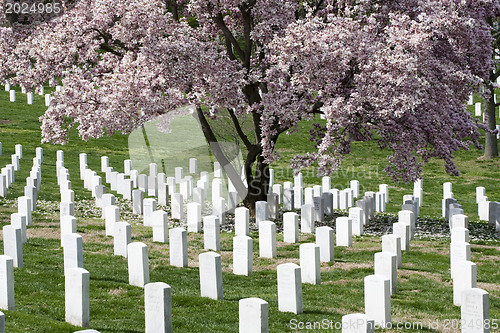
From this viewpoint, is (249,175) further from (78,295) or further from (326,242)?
(78,295)

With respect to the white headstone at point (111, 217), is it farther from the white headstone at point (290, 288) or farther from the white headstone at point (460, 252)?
the white headstone at point (460, 252)

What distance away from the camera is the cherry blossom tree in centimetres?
1619

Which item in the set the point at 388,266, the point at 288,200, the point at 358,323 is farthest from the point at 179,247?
the point at 288,200

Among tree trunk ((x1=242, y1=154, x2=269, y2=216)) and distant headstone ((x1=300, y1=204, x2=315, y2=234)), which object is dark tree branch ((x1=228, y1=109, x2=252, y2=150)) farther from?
distant headstone ((x1=300, y1=204, x2=315, y2=234))

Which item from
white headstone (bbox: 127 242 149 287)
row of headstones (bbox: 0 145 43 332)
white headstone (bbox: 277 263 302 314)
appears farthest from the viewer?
white headstone (bbox: 127 242 149 287)

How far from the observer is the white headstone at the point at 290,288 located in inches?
403

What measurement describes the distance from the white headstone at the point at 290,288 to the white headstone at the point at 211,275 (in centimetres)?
98

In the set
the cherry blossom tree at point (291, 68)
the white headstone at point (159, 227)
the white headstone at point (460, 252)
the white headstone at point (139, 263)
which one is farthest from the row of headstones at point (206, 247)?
the cherry blossom tree at point (291, 68)

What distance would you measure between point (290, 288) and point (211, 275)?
128cm

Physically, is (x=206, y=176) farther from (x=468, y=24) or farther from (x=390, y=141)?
(x=468, y=24)

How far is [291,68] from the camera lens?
17781mm

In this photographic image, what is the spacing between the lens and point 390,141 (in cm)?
1797

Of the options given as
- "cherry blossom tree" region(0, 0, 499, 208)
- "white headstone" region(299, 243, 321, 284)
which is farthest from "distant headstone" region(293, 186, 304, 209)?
"white headstone" region(299, 243, 321, 284)

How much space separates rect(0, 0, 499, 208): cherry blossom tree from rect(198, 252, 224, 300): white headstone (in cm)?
606
